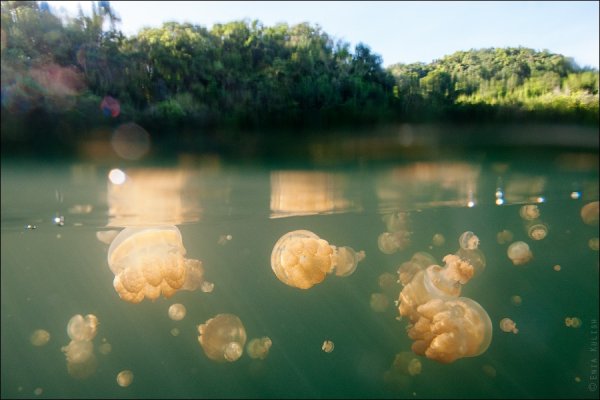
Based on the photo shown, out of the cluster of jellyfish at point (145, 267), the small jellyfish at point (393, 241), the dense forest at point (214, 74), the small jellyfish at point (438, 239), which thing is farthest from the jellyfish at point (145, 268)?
the small jellyfish at point (438, 239)

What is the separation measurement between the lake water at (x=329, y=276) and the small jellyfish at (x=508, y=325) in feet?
A: 0.83

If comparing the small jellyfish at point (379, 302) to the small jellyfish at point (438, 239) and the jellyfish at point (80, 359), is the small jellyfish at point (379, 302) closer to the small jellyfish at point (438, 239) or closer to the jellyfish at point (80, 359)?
the small jellyfish at point (438, 239)

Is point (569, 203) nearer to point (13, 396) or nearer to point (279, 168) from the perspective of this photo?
point (279, 168)

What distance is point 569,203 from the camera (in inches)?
573

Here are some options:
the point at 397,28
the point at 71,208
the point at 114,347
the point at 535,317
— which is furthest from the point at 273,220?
the point at 397,28

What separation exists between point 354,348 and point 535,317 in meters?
6.43

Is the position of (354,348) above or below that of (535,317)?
below

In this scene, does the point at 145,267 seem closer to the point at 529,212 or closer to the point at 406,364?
the point at 406,364

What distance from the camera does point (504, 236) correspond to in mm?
21828

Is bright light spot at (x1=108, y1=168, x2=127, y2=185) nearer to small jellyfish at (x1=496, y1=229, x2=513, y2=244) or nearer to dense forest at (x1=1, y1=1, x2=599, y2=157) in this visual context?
dense forest at (x1=1, y1=1, x2=599, y2=157)

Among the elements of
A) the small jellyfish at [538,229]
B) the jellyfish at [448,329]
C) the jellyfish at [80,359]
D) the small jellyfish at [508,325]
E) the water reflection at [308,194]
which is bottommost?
the jellyfish at [80,359]

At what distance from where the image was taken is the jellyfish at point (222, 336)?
12.2 metres

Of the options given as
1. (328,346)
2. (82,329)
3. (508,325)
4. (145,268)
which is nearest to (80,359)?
(82,329)

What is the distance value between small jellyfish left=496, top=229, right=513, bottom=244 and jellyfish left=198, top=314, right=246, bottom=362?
14.5 metres
